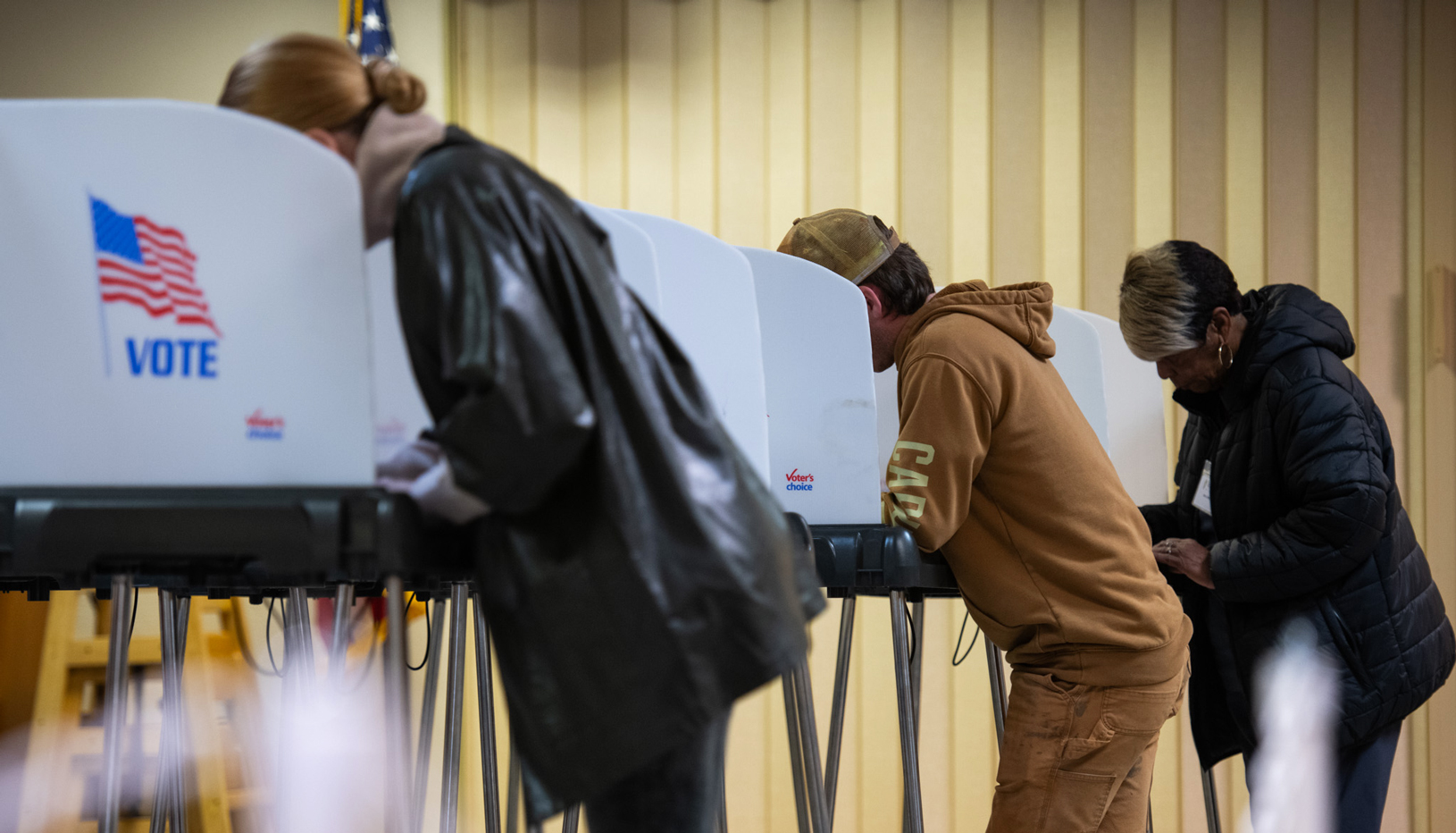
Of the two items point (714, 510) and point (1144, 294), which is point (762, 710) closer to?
point (1144, 294)

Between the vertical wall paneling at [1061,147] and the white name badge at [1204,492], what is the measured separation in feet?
3.65

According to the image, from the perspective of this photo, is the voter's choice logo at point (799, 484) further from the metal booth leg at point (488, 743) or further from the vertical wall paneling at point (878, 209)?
the vertical wall paneling at point (878, 209)

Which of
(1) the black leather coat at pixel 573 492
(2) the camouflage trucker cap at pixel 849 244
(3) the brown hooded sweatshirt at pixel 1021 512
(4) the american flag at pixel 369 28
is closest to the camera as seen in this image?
(1) the black leather coat at pixel 573 492

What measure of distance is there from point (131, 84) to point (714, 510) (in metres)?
3.16

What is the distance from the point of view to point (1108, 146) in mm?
3193

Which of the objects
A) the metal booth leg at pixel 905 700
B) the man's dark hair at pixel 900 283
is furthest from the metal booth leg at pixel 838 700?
the man's dark hair at pixel 900 283

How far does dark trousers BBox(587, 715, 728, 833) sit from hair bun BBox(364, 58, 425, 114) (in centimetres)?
56

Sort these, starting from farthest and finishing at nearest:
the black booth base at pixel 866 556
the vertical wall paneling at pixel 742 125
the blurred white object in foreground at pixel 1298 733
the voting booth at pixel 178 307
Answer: the vertical wall paneling at pixel 742 125 < the blurred white object in foreground at pixel 1298 733 < the black booth base at pixel 866 556 < the voting booth at pixel 178 307

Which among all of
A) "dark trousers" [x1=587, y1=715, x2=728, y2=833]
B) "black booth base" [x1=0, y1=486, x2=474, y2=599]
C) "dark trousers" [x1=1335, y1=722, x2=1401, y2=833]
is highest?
"black booth base" [x1=0, y1=486, x2=474, y2=599]

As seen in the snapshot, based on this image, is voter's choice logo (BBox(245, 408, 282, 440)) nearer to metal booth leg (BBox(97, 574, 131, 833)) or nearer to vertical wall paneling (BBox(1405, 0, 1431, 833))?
metal booth leg (BBox(97, 574, 131, 833))

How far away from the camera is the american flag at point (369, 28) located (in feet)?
10.2

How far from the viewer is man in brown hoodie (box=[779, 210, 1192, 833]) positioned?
1.47 meters

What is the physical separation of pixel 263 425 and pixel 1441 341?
3.12 metres

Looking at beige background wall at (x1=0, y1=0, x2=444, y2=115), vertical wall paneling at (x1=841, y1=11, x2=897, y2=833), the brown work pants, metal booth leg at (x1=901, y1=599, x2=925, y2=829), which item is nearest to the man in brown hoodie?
the brown work pants
